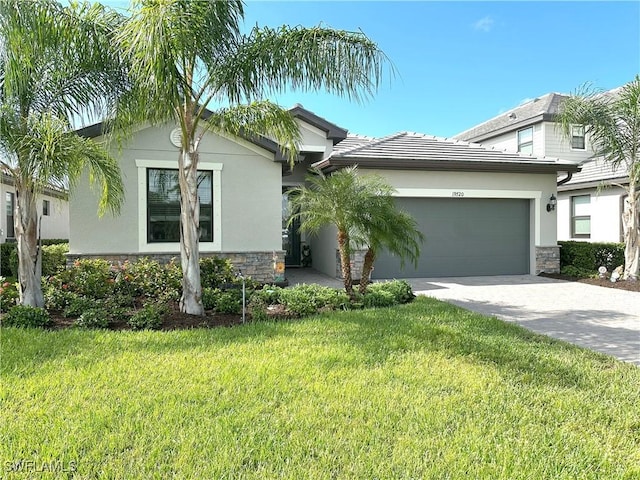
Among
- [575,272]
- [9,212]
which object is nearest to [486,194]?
[575,272]

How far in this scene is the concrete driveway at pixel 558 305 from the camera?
588 centimetres

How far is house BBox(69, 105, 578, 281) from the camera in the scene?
977 cm

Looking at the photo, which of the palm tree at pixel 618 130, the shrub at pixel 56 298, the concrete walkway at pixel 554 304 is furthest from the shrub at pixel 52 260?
the palm tree at pixel 618 130

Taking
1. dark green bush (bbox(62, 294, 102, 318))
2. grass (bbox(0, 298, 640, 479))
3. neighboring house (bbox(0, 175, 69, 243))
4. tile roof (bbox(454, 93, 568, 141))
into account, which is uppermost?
tile roof (bbox(454, 93, 568, 141))

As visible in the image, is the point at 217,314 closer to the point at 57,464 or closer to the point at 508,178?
the point at 57,464

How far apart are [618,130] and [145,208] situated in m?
12.5

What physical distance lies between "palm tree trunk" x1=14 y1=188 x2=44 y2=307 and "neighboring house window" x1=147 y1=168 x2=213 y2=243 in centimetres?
348

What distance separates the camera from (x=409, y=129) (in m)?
14.6

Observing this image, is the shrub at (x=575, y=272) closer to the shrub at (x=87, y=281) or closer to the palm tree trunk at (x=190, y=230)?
the palm tree trunk at (x=190, y=230)

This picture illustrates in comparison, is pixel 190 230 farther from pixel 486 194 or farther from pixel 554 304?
pixel 486 194

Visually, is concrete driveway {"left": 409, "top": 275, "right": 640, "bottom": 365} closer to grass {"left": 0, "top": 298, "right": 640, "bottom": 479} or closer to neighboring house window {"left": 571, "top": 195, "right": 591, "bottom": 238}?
grass {"left": 0, "top": 298, "right": 640, "bottom": 479}

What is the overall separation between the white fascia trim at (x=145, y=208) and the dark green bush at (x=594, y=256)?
1084 centimetres

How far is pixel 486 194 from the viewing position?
40.7 ft

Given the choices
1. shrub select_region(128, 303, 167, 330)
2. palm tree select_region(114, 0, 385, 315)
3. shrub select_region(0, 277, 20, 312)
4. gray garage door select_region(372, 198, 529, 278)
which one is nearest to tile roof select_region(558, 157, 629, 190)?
gray garage door select_region(372, 198, 529, 278)
